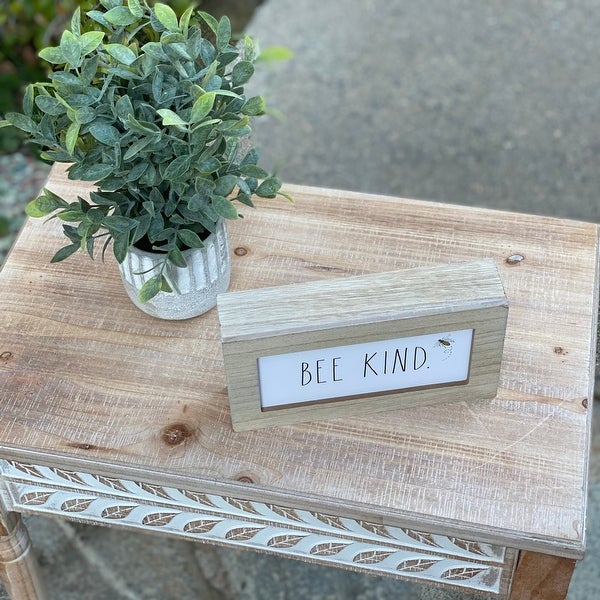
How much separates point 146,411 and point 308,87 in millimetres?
1846

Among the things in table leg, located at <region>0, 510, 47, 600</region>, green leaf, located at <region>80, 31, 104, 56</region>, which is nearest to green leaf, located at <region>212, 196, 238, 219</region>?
green leaf, located at <region>80, 31, 104, 56</region>

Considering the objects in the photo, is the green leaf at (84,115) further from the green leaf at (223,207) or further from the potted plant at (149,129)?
the green leaf at (223,207)

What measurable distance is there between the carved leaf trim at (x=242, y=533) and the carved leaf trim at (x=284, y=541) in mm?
25

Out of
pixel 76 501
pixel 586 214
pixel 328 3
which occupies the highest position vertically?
pixel 76 501

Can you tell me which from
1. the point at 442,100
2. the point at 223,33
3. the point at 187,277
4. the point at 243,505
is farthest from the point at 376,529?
the point at 442,100

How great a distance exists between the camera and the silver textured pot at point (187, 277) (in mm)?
1059

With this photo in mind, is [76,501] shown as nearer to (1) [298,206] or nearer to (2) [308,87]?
(1) [298,206]

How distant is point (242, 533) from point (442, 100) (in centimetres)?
185

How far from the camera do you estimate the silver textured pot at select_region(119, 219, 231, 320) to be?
1.06 metres

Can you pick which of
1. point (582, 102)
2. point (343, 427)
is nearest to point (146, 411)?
point (343, 427)

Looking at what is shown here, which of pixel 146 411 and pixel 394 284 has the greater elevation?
pixel 394 284

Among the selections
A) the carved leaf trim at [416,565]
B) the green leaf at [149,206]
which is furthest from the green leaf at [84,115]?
the carved leaf trim at [416,565]

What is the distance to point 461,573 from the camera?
108 cm

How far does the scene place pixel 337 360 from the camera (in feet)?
3.16
